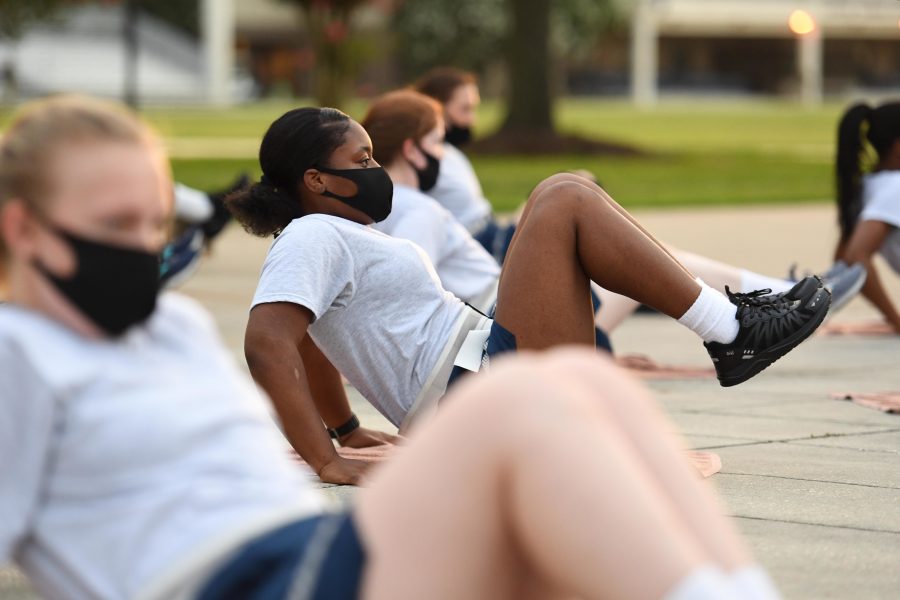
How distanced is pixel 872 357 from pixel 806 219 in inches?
356

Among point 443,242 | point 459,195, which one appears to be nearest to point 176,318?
point 443,242

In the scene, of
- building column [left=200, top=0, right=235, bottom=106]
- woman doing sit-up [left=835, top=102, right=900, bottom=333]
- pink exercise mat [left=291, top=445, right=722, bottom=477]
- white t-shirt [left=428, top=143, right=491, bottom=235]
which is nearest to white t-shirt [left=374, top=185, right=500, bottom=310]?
pink exercise mat [left=291, top=445, right=722, bottom=477]

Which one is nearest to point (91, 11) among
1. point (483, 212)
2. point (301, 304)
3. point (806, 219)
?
point (806, 219)

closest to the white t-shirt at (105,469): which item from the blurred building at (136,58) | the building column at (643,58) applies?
the blurred building at (136,58)

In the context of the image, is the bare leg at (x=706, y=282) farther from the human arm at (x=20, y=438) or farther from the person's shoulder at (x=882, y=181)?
the human arm at (x=20, y=438)

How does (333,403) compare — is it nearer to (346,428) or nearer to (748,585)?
(346,428)

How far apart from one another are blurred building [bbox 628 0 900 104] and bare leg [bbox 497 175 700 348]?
79502 mm

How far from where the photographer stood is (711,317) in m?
5.13

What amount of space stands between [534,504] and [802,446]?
3346 millimetres

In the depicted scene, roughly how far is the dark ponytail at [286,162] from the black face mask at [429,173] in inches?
75.1

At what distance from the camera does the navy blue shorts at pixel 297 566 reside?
8.29 ft

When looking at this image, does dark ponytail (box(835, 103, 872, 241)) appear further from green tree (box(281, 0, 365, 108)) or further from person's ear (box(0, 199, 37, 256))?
green tree (box(281, 0, 365, 108))

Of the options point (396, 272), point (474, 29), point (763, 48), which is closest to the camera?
point (396, 272)

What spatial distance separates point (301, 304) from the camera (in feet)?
14.9
